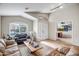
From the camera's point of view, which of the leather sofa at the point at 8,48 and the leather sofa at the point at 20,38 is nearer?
the leather sofa at the point at 8,48

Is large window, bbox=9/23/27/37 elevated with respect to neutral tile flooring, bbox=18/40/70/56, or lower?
elevated

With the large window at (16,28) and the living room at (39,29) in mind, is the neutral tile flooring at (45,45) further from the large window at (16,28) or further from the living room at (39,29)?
the large window at (16,28)

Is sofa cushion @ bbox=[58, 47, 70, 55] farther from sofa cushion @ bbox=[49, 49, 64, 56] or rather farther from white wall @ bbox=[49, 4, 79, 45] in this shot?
white wall @ bbox=[49, 4, 79, 45]

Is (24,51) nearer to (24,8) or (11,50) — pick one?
(11,50)

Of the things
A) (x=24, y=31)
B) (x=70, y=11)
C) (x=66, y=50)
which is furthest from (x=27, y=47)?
(x=70, y=11)

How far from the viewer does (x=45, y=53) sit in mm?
2453

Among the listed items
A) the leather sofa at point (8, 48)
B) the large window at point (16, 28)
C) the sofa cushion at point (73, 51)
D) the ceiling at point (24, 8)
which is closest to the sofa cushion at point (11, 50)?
the leather sofa at point (8, 48)

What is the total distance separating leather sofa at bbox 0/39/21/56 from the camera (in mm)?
2396

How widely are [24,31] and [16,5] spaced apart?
0.52 meters

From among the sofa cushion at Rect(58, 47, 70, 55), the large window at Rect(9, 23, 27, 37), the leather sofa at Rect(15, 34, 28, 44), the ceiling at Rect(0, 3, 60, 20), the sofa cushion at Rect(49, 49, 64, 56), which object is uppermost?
the ceiling at Rect(0, 3, 60, 20)

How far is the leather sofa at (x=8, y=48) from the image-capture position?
2.40m

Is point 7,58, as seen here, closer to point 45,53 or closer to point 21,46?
point 21,46

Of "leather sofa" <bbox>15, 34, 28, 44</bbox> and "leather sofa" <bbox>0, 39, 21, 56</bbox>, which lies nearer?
"leather sofa" <bbox>0, 39, 21, 56</bbox>

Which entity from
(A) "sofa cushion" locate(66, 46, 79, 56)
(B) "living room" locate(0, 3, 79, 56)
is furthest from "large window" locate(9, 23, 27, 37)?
(A) "sofa cushion" locate(66, 46, 79, 56)
